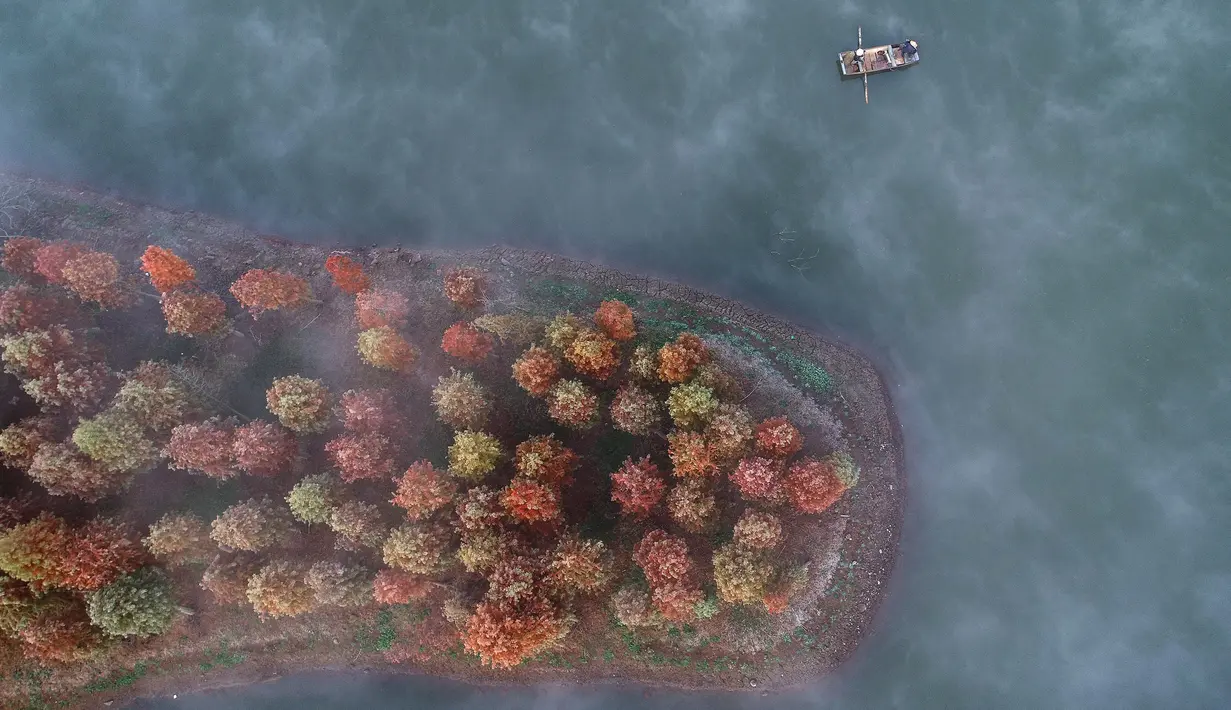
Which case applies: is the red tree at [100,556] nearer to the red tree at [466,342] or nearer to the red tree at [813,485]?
the red tree at [466,342]

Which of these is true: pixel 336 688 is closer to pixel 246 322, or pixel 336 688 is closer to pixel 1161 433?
pixel 246 322

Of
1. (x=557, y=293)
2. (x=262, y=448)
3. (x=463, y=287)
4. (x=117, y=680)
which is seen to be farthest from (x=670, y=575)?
(x=117, y=680)

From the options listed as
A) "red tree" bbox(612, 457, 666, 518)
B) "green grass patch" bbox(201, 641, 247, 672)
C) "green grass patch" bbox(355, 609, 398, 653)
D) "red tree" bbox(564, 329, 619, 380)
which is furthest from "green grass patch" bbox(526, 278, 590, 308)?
"green grass patch" bbox(201, 641, 247, 672)

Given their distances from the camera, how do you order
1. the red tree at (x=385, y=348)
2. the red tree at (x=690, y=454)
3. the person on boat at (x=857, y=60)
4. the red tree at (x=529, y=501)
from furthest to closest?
1. the person on boat at (x=857, y=60)
2. the red tree at (x=385, y=348)
3. the red tree at (x=690, y=454)
4. the red tree at (x=529, y=501)

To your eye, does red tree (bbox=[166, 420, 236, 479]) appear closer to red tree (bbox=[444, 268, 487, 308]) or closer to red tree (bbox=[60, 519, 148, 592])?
red tree (bbox=[60, 519, 148, 592])

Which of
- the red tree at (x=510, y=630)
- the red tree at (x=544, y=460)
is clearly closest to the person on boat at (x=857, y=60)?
the red tree at (x=544, y=460)

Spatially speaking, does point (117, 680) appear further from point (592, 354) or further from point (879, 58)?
point (879, 58)

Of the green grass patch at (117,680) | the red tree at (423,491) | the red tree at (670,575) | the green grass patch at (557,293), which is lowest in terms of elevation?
the green grass patch at (117,680)
